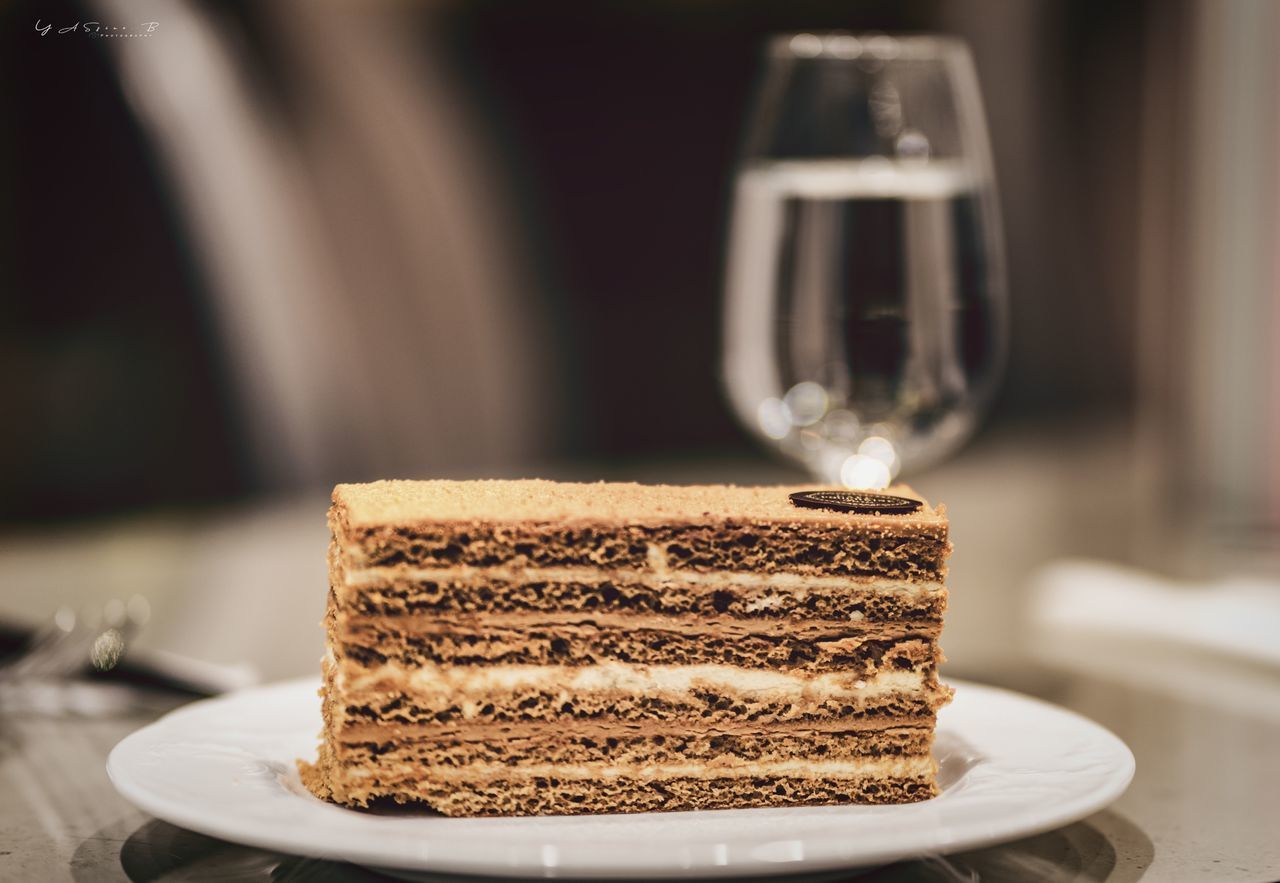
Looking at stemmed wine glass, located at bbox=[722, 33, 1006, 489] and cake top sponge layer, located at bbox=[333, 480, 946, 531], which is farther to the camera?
stemmed wine glass, located at bbox=[722, 33, 1006, 489]

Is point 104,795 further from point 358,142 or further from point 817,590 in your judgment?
point 358,142

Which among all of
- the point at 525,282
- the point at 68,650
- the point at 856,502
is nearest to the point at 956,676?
the point at 856,502

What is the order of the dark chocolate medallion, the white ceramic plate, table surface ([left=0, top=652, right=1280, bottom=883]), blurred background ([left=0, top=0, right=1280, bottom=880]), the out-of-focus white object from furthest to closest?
blurred background ([left=0, top=0, right=1280, bottom=880]), the out-of-focus white object, the dark chocolate medallion, table surface ([left=0, top=652, right=1280, bottom=883]), the white ceramic plate

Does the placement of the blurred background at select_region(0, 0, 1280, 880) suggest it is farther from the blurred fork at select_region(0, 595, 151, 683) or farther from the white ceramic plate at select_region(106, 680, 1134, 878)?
the white ceramic plate at select_region(106, 680, 1134, 878)

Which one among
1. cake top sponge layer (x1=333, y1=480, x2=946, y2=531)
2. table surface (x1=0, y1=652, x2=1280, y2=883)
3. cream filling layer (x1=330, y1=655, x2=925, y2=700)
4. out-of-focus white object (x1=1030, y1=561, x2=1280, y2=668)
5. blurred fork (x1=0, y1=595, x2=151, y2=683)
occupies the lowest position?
out-of-focus white object (x1=1030, y1=561, x2=1280, y2=668)

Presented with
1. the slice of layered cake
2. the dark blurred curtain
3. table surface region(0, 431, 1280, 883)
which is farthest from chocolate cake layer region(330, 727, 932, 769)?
the dark blurred curtain

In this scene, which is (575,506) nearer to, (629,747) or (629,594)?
(629,594)

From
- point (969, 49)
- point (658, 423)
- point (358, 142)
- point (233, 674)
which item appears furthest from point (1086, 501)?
point (233, 674)

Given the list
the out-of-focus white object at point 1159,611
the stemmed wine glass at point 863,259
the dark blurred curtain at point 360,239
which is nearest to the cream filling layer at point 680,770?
the stemmed wine glass at point 863,259
